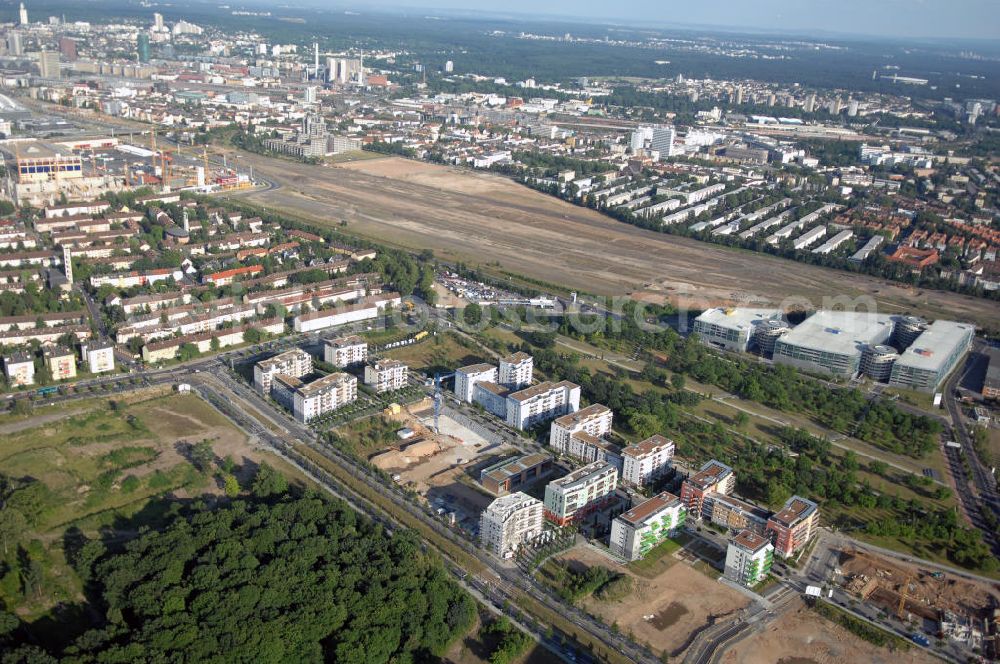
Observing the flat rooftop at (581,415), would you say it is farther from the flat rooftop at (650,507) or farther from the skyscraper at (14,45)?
the skyscraper at (14,45)

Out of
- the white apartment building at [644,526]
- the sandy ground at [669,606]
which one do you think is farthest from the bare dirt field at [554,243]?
the sandy ground at [669,606]

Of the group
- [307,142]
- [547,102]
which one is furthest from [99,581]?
[547,102]

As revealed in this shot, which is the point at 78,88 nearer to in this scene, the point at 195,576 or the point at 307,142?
the point at 307,142

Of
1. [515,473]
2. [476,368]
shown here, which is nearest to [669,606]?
[515,473]

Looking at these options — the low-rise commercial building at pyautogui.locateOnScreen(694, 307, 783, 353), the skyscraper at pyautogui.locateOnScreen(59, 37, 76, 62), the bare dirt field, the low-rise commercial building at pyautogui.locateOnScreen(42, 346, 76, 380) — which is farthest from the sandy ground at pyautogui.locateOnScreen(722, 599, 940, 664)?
the skyscraper at pyautogui.locateOnScreen(59, 37, 76, 62)

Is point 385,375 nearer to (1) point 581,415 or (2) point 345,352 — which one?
(2) point 345,352
